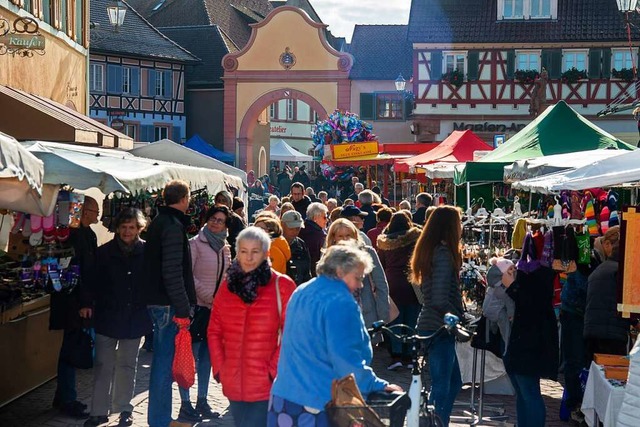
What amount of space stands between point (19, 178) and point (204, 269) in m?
2.94

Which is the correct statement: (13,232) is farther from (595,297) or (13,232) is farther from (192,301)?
(595,297)

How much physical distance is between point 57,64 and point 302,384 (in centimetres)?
1451

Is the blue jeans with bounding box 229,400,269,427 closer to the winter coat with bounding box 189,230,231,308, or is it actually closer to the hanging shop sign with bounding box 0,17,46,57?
the winter coat with bounding box 189,230,231,308

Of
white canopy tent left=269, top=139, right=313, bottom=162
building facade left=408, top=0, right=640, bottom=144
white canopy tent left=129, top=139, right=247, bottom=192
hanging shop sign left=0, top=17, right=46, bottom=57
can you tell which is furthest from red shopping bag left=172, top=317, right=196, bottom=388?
white canopy tent left=269, top=139, right=313, bottom=162

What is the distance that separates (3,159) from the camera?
577cm

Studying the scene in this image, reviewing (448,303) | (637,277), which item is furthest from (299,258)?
(637,277)

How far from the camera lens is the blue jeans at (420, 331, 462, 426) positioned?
25.3 feet

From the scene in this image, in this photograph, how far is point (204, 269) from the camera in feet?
28.6

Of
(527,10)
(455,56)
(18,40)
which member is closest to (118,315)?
(18,40)

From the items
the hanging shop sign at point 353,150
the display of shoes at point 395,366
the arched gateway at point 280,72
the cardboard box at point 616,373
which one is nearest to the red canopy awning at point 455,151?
the hanging shop sign at point 353,150

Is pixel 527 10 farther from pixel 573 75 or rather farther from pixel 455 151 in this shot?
pixel 455 151

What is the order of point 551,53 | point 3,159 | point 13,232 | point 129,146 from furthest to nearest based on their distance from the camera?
point 551,53 → point 129,146 → point 13,232 → point 3,159

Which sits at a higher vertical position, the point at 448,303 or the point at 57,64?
the point at 57,64

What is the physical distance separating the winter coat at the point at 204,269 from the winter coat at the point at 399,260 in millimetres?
2548
